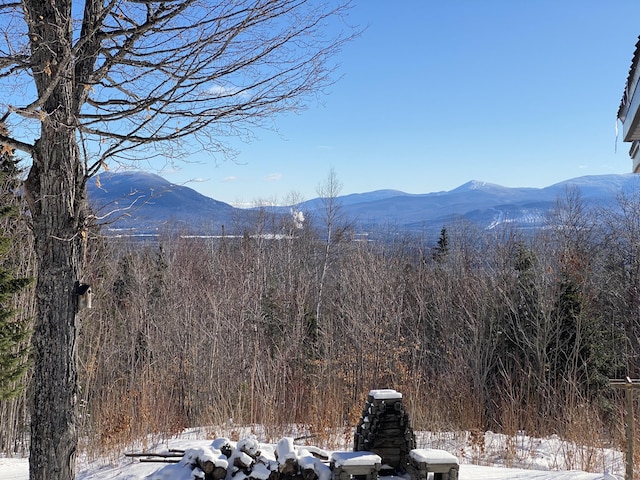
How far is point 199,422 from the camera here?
963 centimetres

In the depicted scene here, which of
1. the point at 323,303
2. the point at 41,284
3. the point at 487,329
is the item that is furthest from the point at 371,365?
the point at 323,303

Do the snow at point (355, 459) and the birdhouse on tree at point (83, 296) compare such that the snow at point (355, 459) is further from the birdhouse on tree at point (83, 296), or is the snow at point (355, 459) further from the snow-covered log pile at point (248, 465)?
the birdhouse on tree at point (83, 296)

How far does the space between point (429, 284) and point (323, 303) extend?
19.0ft

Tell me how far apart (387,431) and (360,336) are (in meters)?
9.59

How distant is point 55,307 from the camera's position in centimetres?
379

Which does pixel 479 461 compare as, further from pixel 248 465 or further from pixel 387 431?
pixel 248 465

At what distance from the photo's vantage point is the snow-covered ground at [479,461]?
211 inches

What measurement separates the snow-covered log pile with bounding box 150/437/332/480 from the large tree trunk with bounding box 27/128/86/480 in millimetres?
1137

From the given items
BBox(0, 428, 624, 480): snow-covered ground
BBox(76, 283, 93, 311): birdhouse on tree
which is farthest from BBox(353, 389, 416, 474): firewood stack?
BBox(76, 283, 93, 311): birdhouse on tree

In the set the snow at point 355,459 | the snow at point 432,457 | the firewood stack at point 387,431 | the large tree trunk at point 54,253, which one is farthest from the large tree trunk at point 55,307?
the snow at point 432,457

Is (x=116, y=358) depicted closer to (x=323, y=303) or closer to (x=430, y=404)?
(x=430, y=404)

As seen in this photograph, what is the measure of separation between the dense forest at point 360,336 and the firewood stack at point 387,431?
270 centimetres

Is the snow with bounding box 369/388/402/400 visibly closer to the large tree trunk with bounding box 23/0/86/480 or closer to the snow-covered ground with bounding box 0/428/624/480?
the snow-covered ground with bounding box 0/428/624/480

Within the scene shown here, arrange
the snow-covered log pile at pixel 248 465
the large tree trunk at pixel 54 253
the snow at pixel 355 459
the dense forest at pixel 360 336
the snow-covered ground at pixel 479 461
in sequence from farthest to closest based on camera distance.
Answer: the dense forest at pixel 360 336, the snow-covered ground at pixel 479 461, the snow-covered log pile at pixel 248 465, the snow at pixel 355 459, the large tree trunk at pixel 54 253
